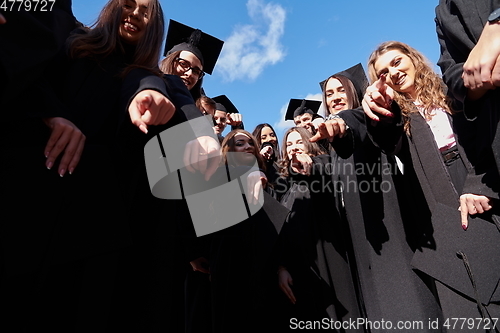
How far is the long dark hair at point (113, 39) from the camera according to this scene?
1.69m

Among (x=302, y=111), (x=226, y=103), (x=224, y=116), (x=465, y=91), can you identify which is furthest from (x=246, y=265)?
(x=302, y=111)

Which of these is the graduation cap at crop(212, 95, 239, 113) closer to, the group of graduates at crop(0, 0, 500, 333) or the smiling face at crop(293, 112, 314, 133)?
the smiling face at crop(293, 112, 314, 133)

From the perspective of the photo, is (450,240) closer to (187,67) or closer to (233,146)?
(233,146)

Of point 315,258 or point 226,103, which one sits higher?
point 226,103

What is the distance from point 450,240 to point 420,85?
111 cm

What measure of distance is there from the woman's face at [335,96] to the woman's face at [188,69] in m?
1.33

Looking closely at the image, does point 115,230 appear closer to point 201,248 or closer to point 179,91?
point 179,91

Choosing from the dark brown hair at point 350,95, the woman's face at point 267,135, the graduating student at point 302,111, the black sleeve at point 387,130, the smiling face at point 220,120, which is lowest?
the black sleeve at point 387,130

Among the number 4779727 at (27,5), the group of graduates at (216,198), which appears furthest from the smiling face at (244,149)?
the number 4779727 at (27,5)

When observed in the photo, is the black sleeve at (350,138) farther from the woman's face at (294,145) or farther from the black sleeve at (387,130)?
the woman's face at (294,145)

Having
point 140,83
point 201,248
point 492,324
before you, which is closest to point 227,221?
point 201,248

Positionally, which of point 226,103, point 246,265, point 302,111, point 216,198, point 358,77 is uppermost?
point 226,103

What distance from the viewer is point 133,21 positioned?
1944mm

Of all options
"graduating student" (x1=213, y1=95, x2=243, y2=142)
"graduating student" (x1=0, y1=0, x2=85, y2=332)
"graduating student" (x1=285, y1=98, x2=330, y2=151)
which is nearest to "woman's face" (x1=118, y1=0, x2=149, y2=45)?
"graduating student" (x1=0, y1=0, x2=85, y2=332)
